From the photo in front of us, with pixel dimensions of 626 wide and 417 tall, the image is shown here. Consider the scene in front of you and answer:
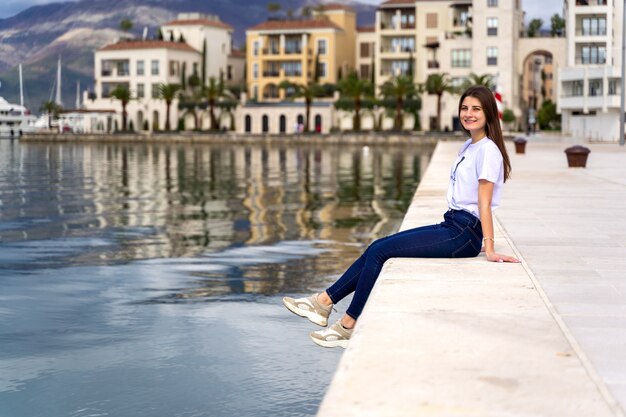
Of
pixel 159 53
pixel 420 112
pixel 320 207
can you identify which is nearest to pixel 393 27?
pixel 420 112

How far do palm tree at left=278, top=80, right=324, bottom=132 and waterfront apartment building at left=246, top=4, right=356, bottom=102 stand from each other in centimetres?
238

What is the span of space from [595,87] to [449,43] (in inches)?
796

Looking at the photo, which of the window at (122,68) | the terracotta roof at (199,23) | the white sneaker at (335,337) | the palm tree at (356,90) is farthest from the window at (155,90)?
the white sneaker at (335,337)

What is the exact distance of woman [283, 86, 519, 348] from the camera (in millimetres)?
9172

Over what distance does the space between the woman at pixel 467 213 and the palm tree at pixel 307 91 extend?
10337 centimetres

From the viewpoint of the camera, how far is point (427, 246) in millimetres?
9695

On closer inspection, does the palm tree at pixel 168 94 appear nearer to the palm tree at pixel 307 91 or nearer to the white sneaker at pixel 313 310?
the palm tree at pixel 307 91

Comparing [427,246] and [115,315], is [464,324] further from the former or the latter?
[115,315]

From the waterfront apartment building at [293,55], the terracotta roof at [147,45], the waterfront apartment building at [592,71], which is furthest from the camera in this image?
the terracotta roof at [147,45]

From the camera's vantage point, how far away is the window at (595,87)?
89250mm

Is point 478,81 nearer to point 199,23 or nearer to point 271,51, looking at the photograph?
point 271,51

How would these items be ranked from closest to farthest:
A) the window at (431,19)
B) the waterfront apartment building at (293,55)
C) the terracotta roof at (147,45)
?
1. the window at (431,19)
2. the waterfront apartment building at (293,55)
3. the terracotta roof at (147,45)

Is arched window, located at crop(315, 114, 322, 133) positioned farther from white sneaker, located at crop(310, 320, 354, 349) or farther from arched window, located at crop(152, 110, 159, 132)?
white sneaker, located at crop(310, 320, 354, 349)

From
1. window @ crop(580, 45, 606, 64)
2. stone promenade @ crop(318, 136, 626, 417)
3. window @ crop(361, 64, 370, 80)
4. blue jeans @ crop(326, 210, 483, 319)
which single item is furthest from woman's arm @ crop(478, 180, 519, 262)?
window @ crop(361, 64, 370, 80)
